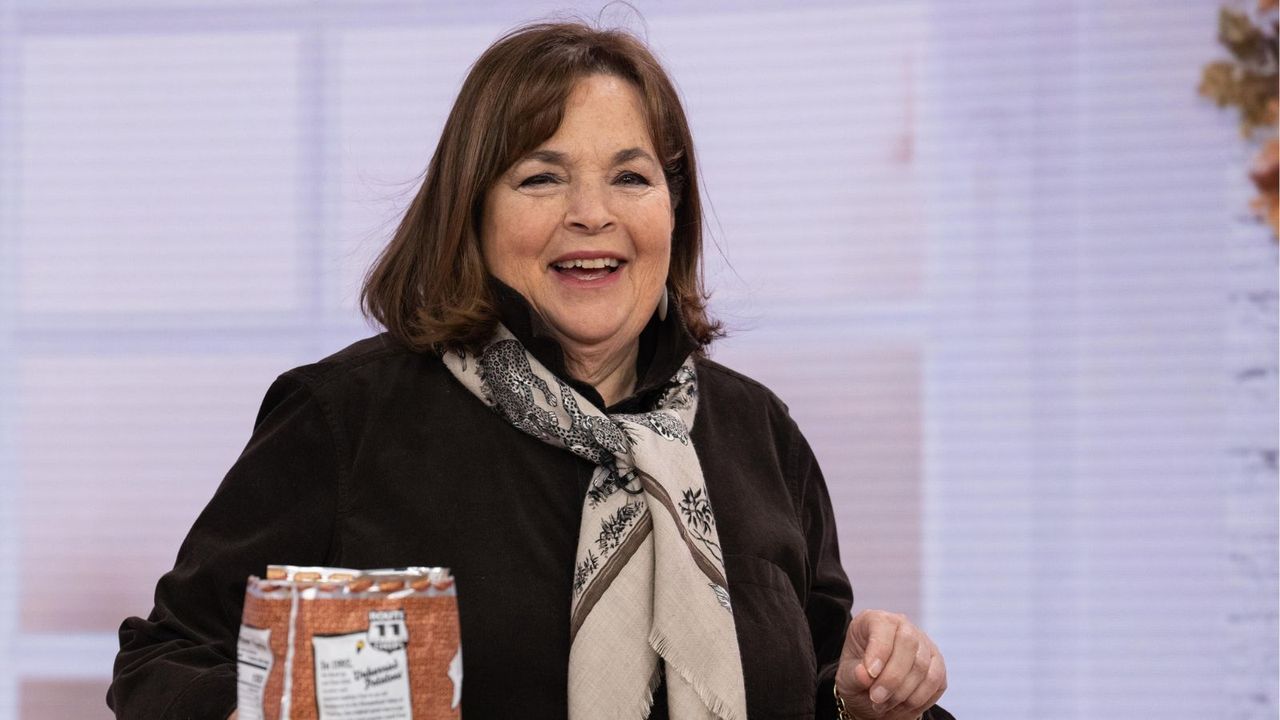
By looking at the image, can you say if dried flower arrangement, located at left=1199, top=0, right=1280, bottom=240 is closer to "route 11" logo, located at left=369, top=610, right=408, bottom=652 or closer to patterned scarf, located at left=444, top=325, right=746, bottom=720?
patterned scarf, located at left=444, top=325, right=746, bottom=720

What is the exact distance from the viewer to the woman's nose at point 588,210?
1.44 meters

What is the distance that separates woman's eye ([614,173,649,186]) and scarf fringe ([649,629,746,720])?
502mm

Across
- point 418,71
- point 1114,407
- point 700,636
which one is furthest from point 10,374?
point 1114,407

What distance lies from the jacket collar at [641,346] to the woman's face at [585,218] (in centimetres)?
2

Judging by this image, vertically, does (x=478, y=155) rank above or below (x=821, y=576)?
above

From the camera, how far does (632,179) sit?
4.95ft

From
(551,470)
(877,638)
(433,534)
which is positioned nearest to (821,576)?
(877,638)

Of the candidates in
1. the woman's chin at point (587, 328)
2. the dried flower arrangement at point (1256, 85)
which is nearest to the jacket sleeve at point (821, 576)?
the woman's chin at point (587, 328)

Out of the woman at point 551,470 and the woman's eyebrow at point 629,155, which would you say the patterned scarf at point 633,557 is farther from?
the woman's eyebrow at point 629,155

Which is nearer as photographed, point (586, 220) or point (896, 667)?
point (896, 667)

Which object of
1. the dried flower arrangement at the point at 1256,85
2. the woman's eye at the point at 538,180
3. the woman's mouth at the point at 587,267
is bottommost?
the woman's mouth at the point at 587,267

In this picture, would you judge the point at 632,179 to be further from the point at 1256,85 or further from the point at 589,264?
the point at 1256,85

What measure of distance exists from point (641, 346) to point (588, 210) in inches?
9.6

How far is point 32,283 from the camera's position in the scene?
3.02 m
